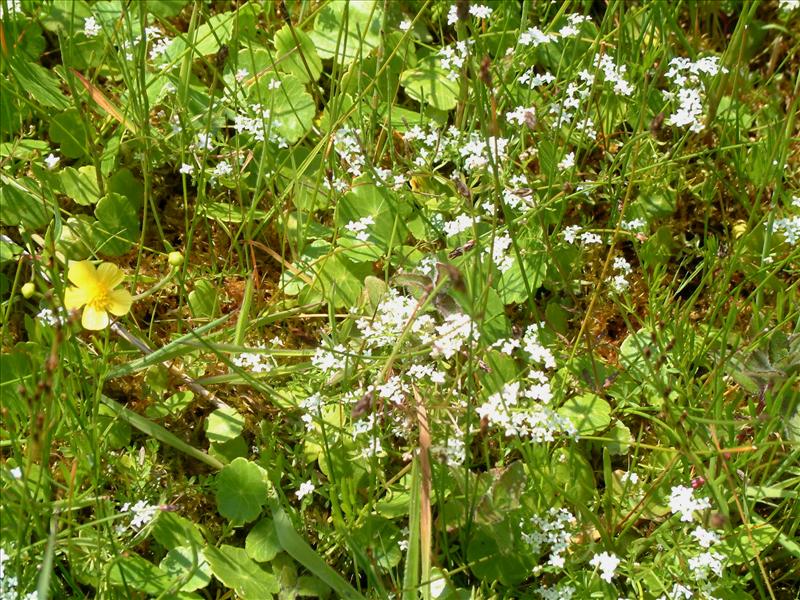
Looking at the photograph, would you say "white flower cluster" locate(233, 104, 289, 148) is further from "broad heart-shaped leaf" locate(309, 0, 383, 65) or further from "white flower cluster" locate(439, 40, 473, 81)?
"white flower cluster" locate(439, 40, 473, 81)

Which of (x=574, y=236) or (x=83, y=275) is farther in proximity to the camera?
(x=574, y=236)

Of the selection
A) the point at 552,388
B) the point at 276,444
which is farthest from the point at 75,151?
the point at 552,388

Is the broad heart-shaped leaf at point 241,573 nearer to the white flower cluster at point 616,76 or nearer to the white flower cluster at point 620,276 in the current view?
the white flower cluster at point 620,276

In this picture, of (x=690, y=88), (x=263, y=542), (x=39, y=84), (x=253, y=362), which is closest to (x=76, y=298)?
(x=253, y=362)

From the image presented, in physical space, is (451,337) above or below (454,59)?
below

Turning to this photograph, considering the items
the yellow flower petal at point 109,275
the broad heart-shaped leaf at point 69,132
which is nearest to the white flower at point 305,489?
the yellow flower petal at point 109,275

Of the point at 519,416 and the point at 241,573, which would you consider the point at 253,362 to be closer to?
the point at 241,573
